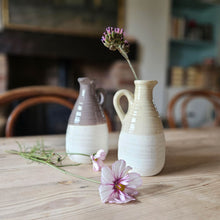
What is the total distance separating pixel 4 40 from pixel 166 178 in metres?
2.36

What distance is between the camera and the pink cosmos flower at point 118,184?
34 cm

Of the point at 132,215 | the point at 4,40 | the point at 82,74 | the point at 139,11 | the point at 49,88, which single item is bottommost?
the point at 132,215

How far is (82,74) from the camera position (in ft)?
9.89

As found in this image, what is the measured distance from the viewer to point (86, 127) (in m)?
0.50

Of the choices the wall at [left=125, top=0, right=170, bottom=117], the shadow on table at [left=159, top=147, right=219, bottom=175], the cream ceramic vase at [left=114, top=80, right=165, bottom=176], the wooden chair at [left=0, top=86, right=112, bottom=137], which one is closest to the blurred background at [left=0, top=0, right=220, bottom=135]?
the wall at [left=125, top=0, right=170, bottom=117]

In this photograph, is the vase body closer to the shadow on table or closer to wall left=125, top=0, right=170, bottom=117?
the shadow on table

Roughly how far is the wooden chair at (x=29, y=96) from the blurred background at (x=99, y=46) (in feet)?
3.03

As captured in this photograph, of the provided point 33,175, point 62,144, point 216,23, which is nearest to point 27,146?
point 62,144

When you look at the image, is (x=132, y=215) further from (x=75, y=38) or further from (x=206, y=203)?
(x=75, y=38)

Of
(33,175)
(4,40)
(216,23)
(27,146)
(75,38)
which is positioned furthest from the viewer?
(216,23)

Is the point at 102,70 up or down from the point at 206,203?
up

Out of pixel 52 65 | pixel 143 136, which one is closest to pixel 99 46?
pixel 52 65

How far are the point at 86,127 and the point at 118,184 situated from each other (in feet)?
0.57

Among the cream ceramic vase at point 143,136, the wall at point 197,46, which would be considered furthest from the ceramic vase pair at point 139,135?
the wall at point 197,46
